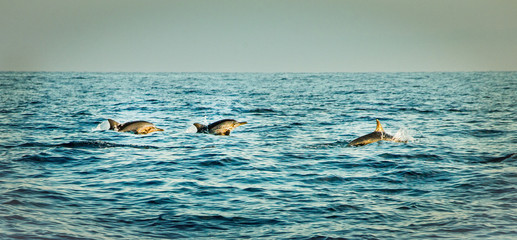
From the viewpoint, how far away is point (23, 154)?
17.2 m

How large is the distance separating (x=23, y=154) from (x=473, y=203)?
1481 cm

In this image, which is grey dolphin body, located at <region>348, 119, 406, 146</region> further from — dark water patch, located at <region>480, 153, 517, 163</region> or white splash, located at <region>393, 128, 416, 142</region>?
dark water patch, located at <region>480, 153, 517, 163</region>

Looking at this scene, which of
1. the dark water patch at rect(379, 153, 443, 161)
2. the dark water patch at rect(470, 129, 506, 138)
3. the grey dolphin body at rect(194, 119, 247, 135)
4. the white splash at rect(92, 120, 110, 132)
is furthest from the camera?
the white splash at rect(92, 120, 110, 132)

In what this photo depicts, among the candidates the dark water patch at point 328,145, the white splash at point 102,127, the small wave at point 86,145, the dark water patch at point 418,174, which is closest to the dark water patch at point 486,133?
the dark water patch at point 328,145

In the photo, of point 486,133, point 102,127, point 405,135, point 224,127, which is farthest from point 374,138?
point 102,127

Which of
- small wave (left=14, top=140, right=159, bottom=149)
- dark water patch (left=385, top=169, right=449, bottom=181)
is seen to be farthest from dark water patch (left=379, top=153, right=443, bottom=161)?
small wave (left=14, top=140, right=159, bottom=149)

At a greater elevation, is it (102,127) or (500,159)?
(102,127)

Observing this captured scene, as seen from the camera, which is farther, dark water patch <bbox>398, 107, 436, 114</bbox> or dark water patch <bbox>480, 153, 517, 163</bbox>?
dark water patch <bbox>398, 107, 436, 114</bbox>

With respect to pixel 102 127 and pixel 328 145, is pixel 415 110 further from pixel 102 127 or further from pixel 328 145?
pixel 102 127

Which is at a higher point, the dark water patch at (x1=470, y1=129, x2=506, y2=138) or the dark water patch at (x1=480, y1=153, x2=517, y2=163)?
the dark water patch at (x1=470, y1=129, x2=506, y2=138)

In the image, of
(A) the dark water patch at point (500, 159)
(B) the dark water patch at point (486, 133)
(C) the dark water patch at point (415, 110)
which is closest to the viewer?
(A) the dark water patch at point (500, 159)

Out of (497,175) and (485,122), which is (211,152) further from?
(485,122)

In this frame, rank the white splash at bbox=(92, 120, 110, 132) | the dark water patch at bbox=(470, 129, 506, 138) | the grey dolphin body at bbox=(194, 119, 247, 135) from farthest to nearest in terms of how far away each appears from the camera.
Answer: the white splash at bbox=(92, 120, 110, 132), the grey dolphin body at bbox=(194, 119, 247, 135), the dark water patch at bbox=(470, 129, 506, 138)

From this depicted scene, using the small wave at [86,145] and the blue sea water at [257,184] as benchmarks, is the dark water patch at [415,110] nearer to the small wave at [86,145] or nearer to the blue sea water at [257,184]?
the blue sea water at [257,184]
